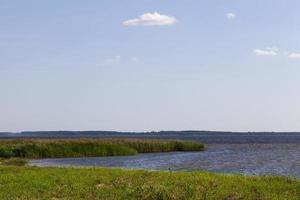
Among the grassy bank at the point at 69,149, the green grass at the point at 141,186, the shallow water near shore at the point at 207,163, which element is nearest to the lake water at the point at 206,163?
the shallow water near shore at the point at 207,163

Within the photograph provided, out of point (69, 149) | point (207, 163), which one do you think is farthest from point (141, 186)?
point (69, 149)

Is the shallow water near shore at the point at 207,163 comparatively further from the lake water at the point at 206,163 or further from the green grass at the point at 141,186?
the green grass at the point at 141,186

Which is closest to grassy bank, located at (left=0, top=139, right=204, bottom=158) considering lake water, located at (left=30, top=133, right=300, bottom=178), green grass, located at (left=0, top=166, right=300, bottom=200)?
lake water, located at (left=30, top=133, right=300, bottom=178)

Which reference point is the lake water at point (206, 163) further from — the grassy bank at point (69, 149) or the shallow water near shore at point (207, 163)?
the grassy bank at point (69, 149)

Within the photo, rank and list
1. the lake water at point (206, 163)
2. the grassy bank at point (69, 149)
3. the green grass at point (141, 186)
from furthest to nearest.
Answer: the grassy bank at point (69, 149), the lake water at point (206, 163), the green grass at point (141, 186)

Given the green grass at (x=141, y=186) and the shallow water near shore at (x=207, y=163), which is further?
the shallow water near shore at (x=207, y=163)

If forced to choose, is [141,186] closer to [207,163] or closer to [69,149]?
[207,163]

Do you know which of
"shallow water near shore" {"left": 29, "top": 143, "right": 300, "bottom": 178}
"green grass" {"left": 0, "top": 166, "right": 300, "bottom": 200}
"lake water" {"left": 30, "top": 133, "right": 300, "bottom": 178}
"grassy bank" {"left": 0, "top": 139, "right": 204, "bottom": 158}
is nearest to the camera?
"green grass" {"left": 0, "top": 166, "right": 300, "bottom": 200}

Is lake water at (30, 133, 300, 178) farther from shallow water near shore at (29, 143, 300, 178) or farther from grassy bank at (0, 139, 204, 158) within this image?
grassy bank at (0, 139, 204, 158)

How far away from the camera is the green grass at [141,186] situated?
23.7 metres

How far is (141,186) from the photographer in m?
25.5

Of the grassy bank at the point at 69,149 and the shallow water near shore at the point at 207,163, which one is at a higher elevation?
the grassy bank at the point at 69,149

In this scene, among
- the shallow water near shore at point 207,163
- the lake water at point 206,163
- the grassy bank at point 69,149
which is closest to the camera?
the shallow water near shore at point 207,163

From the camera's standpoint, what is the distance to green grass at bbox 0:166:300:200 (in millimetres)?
23672
